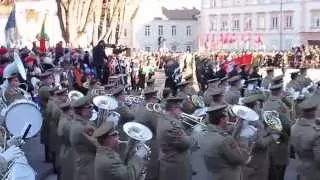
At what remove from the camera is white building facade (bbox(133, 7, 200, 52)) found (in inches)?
3583

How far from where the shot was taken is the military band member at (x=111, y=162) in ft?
20.9

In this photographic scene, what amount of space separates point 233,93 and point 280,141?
306 centimetres

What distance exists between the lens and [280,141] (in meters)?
9.28

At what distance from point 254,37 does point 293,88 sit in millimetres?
65661

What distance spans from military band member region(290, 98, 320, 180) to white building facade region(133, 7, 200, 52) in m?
82.0

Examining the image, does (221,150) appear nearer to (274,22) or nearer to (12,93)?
(12,93)

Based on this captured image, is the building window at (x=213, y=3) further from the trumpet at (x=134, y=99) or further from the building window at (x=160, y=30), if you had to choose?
the trumpet at (x=134, y=99)

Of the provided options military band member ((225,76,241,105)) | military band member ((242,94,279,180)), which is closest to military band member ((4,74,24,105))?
military band member ((225,76,241,105))

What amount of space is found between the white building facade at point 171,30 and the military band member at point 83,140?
269ft

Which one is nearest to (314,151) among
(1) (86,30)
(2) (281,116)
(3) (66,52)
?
(2) (281,116)

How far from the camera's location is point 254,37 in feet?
258

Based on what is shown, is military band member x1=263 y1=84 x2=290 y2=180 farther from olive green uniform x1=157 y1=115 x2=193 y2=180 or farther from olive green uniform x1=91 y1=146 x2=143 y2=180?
olive green uniform x1=91 y1=146 x2=143 y2=180

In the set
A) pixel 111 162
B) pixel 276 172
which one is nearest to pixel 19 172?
pixel 111 162

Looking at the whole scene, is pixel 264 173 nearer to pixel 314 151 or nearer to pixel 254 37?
pixel 314 151
